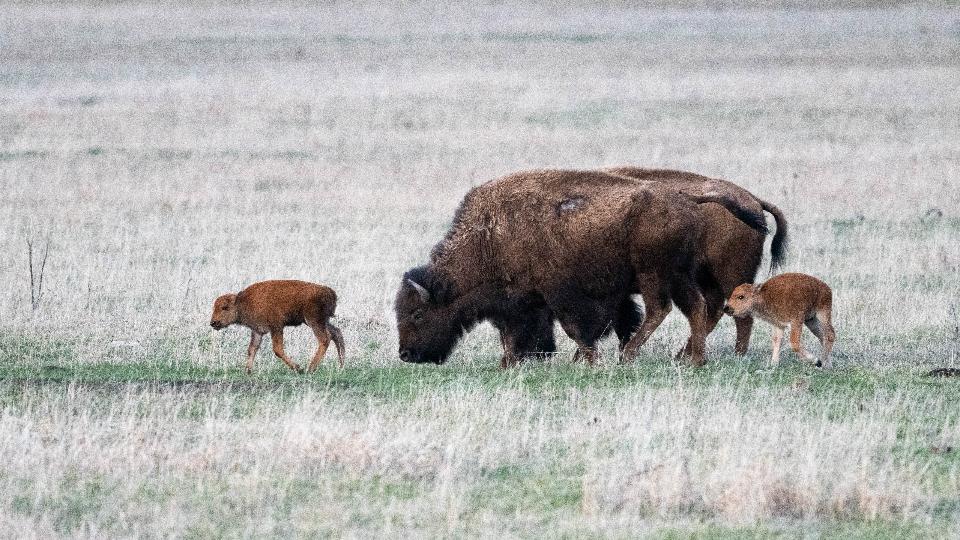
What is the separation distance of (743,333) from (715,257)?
0.77 metres

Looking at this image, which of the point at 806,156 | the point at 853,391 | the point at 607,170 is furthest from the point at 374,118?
the point at 853,391

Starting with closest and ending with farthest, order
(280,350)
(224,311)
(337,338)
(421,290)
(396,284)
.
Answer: (280,350) < (224,311) < (337,338) < (421,290) < (396,284)

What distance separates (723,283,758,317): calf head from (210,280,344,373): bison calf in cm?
Answer: 291

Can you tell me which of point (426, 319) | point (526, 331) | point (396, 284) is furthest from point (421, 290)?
point (396, 284)

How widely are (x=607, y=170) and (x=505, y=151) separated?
14.8 meters

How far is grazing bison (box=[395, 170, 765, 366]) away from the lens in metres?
11.7

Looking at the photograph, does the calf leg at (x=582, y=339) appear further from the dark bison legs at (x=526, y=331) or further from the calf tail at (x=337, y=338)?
the calf tail at (x=337, y=338)

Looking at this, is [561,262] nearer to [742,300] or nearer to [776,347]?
[742,300]

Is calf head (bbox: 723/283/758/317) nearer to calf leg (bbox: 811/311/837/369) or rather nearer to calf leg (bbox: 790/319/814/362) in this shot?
calf leg (bbox: 790/319/814/362)

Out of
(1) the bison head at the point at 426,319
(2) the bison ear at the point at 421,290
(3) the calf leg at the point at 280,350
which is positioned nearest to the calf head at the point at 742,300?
(1) the bison head at the point at 426,319

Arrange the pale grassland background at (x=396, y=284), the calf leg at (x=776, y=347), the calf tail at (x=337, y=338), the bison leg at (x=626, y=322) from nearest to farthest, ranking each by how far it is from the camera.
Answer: the pale grassland background at (x=396, y=284) < the calf tail at (x=337, y=338) < the calf leg at (x=776, y=347) < the bison leg at (x=626, y=322)

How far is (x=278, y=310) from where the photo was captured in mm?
11039

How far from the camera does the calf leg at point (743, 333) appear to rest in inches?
489

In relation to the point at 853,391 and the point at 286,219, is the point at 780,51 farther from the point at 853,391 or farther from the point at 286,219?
the point at 853,391
